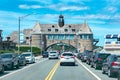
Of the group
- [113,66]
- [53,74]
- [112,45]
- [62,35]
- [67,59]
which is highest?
[62,35]

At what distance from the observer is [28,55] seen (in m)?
52.2

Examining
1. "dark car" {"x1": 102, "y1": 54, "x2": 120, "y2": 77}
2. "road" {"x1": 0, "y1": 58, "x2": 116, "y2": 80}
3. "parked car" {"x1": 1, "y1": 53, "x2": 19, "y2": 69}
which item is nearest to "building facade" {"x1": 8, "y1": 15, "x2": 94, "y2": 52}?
"parked car" {"x1": 1, "y1": 53, "x2": 19, "y2": 69}

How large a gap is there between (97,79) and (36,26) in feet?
484

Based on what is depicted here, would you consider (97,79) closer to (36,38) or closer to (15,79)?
(15,79)

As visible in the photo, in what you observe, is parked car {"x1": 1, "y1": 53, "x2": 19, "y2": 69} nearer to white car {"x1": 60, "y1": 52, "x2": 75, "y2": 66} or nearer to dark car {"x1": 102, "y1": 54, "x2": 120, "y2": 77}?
Answer: white car {"x1": 60, "y1": 52, "x2": 75, "y2": 66}

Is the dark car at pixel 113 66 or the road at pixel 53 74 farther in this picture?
the dark car at pixel 113 66

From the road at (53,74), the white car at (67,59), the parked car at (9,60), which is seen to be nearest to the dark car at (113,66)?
the road at (53,74)

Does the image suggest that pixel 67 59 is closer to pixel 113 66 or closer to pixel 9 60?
pixel 9 60

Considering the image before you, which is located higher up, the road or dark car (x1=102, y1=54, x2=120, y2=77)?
dark car (x1=102, y1=54, x2=120, y2=77)

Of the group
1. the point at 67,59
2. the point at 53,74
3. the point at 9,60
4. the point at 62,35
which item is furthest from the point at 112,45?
the point at 53,74

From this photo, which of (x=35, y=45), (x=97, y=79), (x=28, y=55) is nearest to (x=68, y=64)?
(x=28, y=55)

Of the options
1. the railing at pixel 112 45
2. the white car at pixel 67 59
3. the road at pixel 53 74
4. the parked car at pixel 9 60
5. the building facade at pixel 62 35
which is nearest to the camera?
the road at pixel 53 74

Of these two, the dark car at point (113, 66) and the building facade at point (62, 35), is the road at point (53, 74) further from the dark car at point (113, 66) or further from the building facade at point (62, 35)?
the building facade at point (62, 35)

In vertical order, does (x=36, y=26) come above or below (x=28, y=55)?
above
